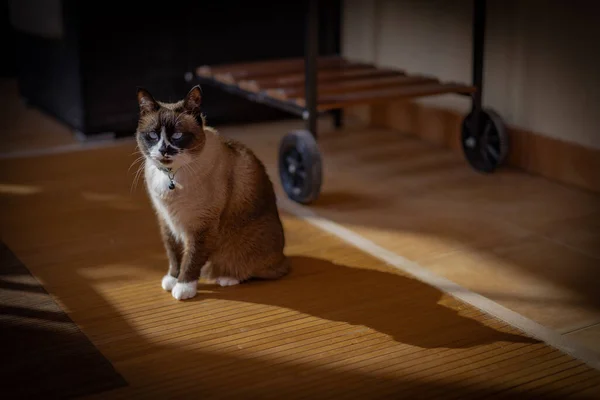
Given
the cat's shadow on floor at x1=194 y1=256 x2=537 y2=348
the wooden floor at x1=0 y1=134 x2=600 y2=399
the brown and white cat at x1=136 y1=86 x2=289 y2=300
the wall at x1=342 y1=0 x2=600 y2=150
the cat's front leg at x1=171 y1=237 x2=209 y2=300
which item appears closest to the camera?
the wooden floor at x1=0 y1=134 x2=600 y2=399

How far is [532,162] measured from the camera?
399cm

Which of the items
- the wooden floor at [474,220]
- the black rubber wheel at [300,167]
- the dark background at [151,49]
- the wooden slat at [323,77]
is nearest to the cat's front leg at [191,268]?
the wooden floor at [474,220]

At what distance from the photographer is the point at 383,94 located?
3832mm

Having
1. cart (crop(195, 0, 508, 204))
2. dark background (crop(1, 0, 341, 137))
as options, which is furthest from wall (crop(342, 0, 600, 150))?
dark background (crop(1, 0, 341, 137))

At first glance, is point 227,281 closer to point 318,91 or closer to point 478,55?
point 318,91

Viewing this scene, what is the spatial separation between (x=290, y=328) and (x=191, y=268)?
1.31 feet

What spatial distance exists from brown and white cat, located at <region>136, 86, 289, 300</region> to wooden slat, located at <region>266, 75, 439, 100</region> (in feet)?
3.18

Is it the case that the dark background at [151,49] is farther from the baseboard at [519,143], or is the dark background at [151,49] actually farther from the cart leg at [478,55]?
the cart leg at [478,55]

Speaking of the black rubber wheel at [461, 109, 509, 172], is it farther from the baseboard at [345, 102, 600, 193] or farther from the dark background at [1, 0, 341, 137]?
the dark background at [1, 0, 341, 137]

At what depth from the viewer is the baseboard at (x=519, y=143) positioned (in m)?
3.75

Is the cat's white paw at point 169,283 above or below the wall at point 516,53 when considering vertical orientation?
below

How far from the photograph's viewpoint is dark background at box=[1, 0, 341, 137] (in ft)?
14.6

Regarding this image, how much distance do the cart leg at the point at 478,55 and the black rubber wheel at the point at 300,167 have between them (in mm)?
866

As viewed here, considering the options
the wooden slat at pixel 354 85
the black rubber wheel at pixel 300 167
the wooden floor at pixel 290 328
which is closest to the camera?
the wooden floor at pixel 290 328
